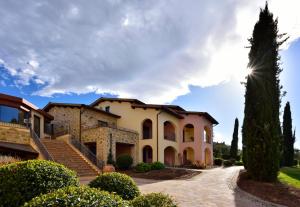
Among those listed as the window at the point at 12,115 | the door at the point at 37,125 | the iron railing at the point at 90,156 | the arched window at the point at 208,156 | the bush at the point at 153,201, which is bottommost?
the arched window at the point at 208,156

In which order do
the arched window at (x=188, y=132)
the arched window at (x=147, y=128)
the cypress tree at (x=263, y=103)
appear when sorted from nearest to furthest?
1. the cypress tree at (x=263, y=103)
2. the arched window at (x=147, y=128)
3. the arched window at (x=188, y=132)

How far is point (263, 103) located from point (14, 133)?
15766mm

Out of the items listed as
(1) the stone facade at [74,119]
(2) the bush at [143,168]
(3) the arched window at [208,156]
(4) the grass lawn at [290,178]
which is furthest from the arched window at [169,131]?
(4) the grass lawn at [290,178]

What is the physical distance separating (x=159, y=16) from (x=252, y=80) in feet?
22.1

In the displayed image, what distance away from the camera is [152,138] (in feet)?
102

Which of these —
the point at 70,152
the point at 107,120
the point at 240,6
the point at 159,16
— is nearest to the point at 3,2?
the point at 159,16

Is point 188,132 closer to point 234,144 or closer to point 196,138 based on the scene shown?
point 196,138

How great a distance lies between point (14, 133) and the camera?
20.6m

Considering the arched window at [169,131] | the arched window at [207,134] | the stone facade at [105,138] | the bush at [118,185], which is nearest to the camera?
the bush at [118,185]

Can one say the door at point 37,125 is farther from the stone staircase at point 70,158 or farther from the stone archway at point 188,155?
the stone archway at point 188,155

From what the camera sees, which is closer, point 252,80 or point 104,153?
point 252,80

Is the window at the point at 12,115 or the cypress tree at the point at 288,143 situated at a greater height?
the window at the point at 12,115

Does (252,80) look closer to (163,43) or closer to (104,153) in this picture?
(163,43)

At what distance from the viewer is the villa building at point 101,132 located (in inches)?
833
